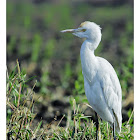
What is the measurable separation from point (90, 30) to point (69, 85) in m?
2.18

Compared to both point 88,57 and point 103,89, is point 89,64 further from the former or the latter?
point 103,89

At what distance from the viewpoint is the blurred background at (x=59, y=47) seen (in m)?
3.75

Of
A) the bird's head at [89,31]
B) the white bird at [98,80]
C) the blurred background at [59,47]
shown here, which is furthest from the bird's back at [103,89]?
the blurred background at [59,47]

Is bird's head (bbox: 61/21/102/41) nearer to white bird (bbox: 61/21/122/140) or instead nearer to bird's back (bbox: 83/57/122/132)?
white bird (bbox: 61/21/122/140)

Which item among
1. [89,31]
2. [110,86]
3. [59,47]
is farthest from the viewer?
[59,47]

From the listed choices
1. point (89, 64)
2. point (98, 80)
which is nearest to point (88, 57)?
point (89, 64)

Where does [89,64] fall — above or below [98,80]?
above

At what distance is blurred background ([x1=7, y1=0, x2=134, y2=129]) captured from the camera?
12.3ft

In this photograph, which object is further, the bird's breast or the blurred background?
the blurred background

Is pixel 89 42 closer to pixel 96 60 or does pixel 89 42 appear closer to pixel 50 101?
pixel 96 60

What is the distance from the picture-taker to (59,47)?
6.18m

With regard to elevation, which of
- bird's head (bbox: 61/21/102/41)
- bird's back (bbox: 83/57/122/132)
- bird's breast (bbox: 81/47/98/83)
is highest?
bird's head (bbox: 61/21/102/41)

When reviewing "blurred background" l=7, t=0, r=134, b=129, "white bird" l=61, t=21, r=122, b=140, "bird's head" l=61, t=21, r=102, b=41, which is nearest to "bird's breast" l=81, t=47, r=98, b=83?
"white bird" l=61, t=21, r=122, b=140

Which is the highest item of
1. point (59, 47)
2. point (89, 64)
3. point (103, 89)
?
point (59, 47)
